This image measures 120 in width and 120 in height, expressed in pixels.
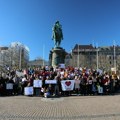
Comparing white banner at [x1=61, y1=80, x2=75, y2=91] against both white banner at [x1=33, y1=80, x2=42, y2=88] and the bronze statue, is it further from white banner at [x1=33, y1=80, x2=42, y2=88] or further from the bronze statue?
the bronze statue

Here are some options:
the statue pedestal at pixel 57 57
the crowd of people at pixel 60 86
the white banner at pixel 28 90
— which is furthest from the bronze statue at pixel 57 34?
the white banner at pixel 28 90

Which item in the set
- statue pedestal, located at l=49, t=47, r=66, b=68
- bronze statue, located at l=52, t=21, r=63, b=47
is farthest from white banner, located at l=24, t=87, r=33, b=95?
bronze statue, located at l=52, t=21, r=63, b=47

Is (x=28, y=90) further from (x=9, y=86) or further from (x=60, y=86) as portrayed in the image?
(x=60, y=86)

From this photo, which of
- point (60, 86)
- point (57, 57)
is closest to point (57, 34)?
point (57, 57)

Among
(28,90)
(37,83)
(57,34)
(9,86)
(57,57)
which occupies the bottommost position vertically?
(28,90)

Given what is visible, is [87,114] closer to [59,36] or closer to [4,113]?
[4,113]

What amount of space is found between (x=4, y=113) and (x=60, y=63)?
2194 centimetres

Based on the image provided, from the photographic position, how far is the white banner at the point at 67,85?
876 inches

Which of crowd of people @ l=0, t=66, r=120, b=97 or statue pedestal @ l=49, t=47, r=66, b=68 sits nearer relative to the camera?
crowd of people @ l=0, t=66, r=120, b=97

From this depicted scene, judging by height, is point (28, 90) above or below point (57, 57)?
below

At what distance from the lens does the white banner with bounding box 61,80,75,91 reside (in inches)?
876

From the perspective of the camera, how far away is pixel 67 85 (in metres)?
22.3

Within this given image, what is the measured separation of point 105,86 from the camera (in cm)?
2312

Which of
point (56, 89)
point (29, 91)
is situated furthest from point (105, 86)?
point (29, 91)
